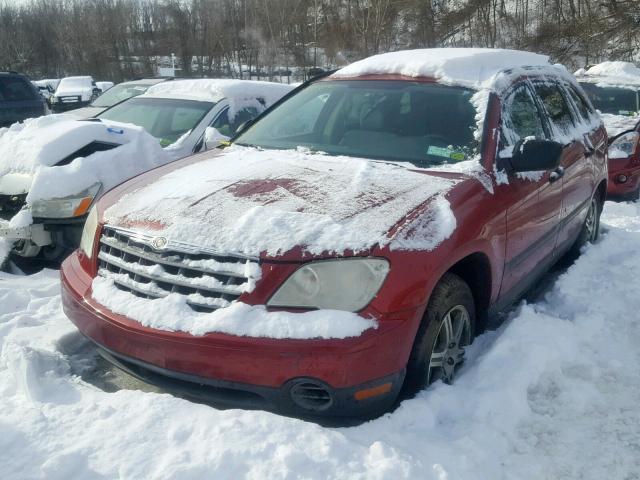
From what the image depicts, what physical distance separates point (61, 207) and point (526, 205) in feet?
10.8

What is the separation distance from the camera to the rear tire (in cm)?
269

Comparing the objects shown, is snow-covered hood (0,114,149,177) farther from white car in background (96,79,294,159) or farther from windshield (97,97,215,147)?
windshield (97,97,215,147)

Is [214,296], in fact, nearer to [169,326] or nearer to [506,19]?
[169,326]

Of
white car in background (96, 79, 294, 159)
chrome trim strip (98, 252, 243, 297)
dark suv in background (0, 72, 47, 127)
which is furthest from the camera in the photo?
dark suv in background (0, 72, 47, 127)

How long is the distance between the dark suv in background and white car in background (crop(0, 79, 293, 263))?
16.7 feet

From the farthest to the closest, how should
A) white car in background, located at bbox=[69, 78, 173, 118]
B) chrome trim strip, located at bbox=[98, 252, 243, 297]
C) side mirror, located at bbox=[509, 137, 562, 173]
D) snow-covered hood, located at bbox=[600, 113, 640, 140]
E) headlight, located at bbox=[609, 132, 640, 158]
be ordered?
white car in background, located at bbox=[69, 78, 173, 118] → snow-covered hood, located at bbox=[600, 113, 640, 140] → headlight, located at bbox=[609, 132, 640, 158] → side mirror, located at bbox=[509, 137, 562, 173] → chrome trim strip, located at bbox=[98, 252, 243, 297]

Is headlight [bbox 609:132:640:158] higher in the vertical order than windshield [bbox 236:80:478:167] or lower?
lower

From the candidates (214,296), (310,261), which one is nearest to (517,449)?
(310,261)

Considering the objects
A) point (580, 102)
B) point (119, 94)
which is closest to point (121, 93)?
point (119, 94)

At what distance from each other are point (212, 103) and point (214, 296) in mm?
4565

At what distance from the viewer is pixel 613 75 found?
10023mm

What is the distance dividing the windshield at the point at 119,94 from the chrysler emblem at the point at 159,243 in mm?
6772

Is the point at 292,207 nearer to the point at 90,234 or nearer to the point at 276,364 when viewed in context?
the point at 276,364

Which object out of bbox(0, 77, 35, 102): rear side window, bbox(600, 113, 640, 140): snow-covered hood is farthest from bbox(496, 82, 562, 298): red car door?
bbox(0, 77, 35, 102): rear side window
